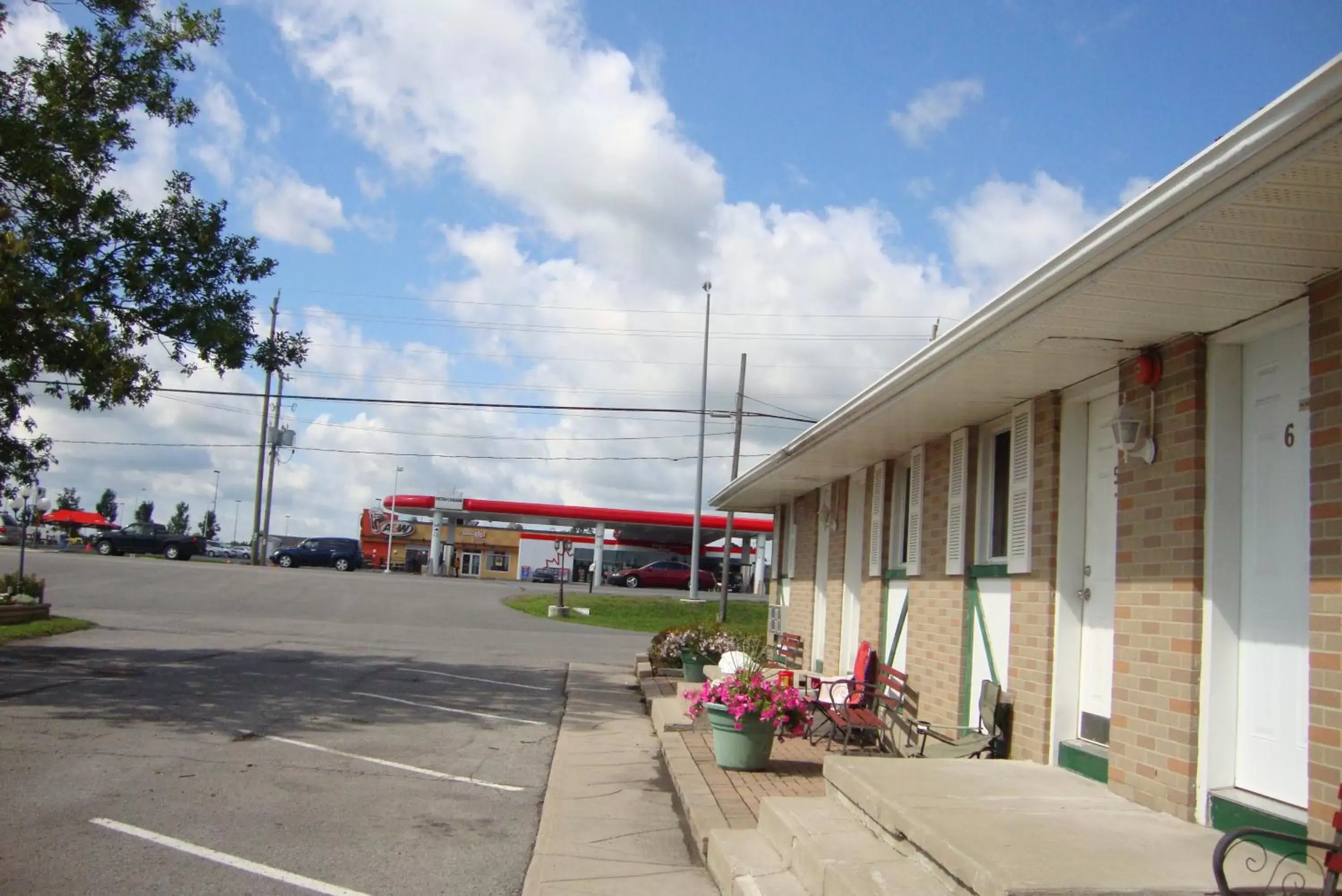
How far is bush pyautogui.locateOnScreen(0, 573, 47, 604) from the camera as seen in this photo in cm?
2108

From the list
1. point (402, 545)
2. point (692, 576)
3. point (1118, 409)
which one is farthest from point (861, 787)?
point (402, 545)

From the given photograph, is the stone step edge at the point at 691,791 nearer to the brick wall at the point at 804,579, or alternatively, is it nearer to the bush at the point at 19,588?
the brick wall at the point at 804,579

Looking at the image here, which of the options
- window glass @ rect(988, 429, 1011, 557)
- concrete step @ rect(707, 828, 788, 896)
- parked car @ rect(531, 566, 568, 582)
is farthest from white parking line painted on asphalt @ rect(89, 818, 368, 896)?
parked car @ rect(531, 566, 568, 582)

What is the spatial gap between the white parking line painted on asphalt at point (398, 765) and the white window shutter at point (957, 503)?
12.6 feet

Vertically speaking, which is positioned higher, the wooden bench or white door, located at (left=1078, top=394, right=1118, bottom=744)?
white door, located at (left=1078, top=394, right=1118, bottom=744)

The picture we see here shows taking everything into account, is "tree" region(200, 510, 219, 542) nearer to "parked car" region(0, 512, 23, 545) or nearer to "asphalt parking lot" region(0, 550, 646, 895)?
"parked car" region(0, 512, 23, 545)

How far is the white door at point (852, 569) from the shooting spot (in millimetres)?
12453

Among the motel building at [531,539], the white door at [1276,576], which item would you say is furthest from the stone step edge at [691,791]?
the motel building at [531,539]

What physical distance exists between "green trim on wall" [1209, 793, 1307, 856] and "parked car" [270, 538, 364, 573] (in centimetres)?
4843

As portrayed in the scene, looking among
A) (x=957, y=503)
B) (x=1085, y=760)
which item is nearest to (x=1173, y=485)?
(x=1085, y=760)

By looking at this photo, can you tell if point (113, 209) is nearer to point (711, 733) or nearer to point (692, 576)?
point (711, 733)

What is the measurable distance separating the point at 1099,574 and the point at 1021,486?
104 cm

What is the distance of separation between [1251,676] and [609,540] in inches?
2369

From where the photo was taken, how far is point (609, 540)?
212 feet
